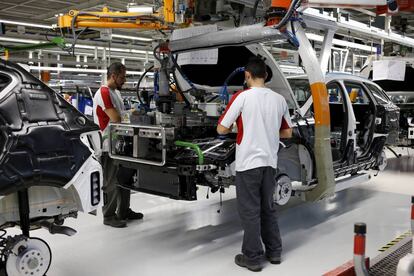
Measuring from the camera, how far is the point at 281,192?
4.48m

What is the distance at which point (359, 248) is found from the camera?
8.09 ft

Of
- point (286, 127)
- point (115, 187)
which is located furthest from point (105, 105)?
point (286, 127)

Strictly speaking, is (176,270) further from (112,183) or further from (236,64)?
(236,64)

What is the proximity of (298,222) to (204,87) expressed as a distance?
195 cm

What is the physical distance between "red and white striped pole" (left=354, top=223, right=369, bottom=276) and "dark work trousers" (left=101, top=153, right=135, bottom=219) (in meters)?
2.83

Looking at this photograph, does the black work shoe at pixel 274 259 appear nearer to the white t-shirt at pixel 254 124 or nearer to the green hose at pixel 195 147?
the white t-shirt at pixel 254 124

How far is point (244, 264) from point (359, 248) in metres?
1.55

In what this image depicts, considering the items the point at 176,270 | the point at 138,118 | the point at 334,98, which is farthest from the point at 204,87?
the point at 334,98

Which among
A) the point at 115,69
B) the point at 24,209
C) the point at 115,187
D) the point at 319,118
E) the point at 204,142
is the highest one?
the point at 115,69

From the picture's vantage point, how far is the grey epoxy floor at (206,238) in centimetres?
386

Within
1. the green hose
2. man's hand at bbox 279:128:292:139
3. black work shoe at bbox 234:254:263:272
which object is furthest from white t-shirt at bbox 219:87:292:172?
black work shoe at bbox 234:254:263:272

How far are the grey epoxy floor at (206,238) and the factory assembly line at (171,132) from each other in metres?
0.50

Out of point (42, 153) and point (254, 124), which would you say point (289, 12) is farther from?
point (42, 153)

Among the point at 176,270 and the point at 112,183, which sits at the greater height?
the point at 112,183
